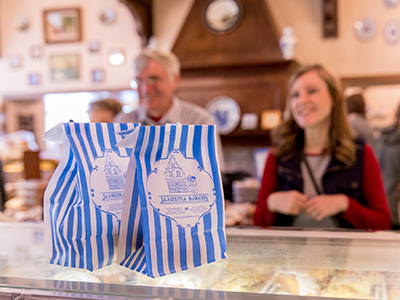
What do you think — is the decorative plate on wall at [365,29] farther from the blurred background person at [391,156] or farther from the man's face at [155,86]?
the man's face at [155,86]

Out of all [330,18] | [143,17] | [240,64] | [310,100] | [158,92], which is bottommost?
[310,100]

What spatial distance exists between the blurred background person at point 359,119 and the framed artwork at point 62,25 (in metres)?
4.59

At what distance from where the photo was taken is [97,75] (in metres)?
6.68

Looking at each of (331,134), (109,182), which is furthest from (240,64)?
(109,182)

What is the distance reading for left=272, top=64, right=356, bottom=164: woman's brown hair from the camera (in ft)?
5.43

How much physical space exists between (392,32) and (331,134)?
4.36 meters

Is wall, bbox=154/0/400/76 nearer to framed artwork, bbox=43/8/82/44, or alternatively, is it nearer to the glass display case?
framed artwork, bbox=43/8/82/44

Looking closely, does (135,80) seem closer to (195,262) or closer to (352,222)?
(352,222)

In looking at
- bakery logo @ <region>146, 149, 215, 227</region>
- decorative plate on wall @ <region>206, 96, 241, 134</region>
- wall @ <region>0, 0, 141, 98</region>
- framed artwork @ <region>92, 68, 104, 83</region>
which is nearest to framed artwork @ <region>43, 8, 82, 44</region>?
wall @ <region>0, 0, 141, 98</region>

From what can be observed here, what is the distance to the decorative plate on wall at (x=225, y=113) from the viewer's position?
5441 millimetres

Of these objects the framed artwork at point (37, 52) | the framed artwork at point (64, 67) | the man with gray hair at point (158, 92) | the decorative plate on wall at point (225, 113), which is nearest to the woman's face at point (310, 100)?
the man with gray hair at point (158, 92)

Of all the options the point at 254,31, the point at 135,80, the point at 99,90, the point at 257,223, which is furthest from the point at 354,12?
the point at 257,223

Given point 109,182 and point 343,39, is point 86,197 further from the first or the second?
point 343,39

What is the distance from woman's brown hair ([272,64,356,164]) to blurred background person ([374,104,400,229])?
1950 millimetres
